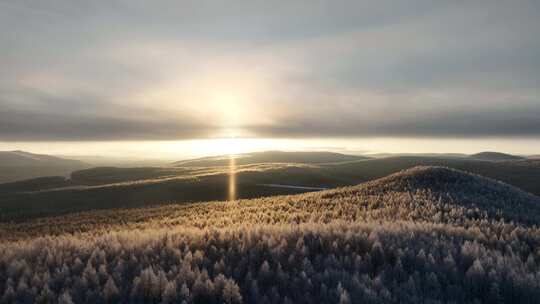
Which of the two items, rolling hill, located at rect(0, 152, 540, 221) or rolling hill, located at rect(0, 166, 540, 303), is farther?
rolling hill, located at rect(0, 152, 540, 221)

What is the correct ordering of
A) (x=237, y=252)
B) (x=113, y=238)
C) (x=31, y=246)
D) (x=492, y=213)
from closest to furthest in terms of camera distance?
(x=237, y=252), (x=31, y=246), (x=113, y=238), (x=492, y=213)

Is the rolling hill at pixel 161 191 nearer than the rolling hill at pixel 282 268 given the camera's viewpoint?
No

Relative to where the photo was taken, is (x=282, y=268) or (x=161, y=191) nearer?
(x=282, y=268)

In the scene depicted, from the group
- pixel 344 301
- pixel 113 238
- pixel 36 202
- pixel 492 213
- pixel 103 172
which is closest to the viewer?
pixel 344 301

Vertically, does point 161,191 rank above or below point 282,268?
below

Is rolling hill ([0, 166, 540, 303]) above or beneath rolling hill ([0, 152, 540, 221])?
above

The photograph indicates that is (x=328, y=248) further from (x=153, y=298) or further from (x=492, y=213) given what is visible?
(x=492, y=213)

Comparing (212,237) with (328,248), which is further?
(212,237)

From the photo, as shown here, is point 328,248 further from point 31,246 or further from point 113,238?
point 31,246

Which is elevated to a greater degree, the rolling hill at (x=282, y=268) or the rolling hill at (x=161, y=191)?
the rolling hill at (x=282, y=268)

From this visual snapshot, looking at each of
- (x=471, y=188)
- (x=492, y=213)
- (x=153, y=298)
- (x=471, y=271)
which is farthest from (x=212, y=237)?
(x=471, y=188)

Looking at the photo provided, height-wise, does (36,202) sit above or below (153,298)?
below
